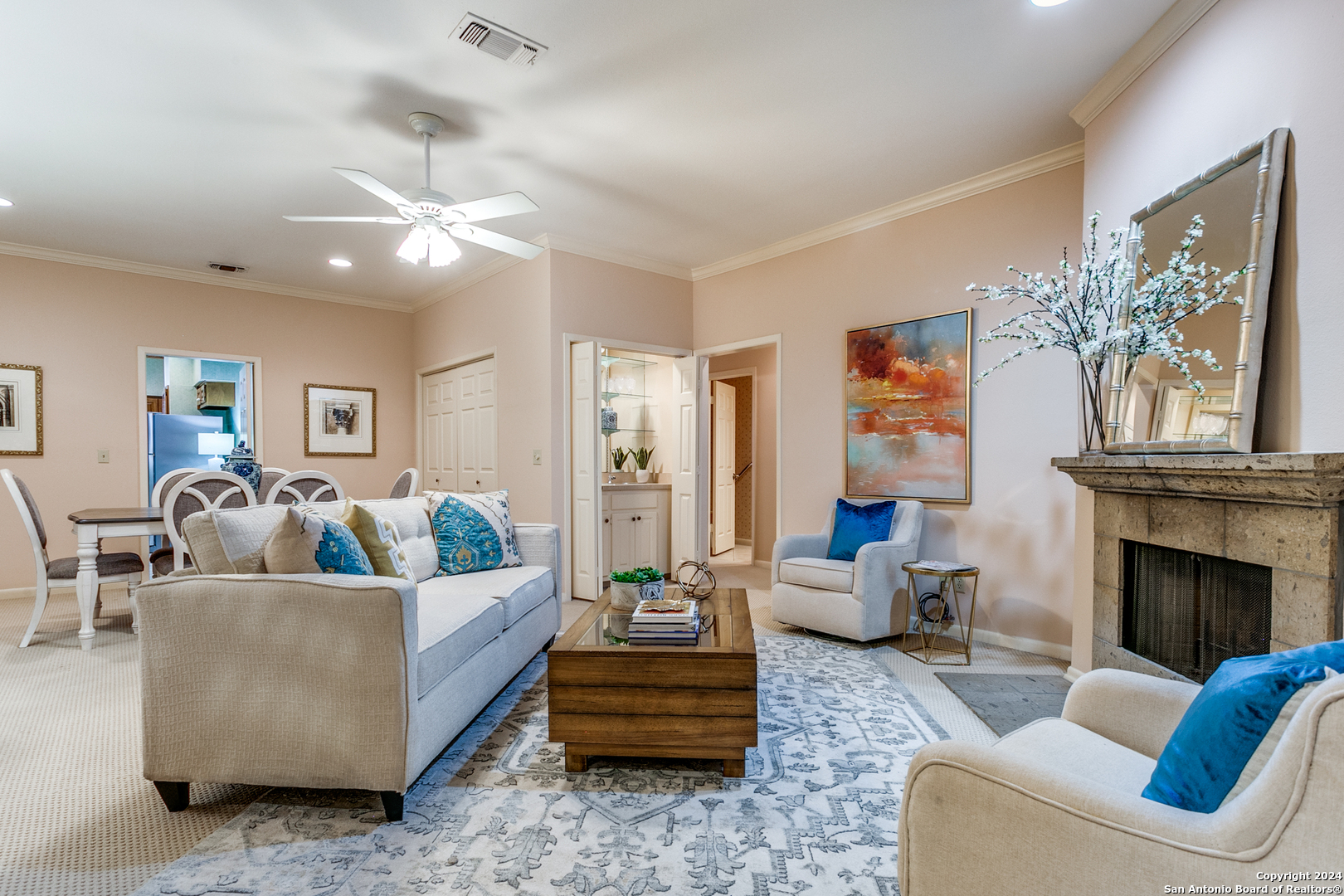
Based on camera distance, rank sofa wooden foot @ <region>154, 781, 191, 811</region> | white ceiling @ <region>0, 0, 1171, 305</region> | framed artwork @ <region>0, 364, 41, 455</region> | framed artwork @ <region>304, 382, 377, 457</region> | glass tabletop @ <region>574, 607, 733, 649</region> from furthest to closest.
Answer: framed artwork @ <region>304, 382, 377, 457</region>, framed artwork @ <region>0, 364, 41, 455</region>, white ceiling @ <region>0, 0, 1171, 305</region>, glass tabletop @ <region>574, 607, 733, 649</region>, sofa wooden foot @ <region>154, 781, 191, 811</region>

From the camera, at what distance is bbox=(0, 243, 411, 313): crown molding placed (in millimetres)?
4977

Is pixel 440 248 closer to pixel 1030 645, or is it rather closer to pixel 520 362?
pixel 520 362

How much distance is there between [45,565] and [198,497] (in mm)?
987

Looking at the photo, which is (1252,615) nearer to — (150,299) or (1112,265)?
(1112,265)

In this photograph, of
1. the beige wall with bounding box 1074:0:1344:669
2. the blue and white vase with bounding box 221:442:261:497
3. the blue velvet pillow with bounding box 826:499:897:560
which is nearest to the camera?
the beige wall with bounding box 1074:0:1344:669

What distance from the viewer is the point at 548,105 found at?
302 cm

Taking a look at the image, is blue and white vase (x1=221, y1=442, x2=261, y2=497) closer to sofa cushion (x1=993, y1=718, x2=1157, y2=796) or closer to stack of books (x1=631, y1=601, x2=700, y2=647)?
stack of books (x1=631, y1=601, x2=700, y2=647)

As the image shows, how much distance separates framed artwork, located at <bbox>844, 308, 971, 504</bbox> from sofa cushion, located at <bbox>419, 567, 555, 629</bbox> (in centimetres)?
221

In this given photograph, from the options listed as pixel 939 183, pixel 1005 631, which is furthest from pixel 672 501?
pixel 939 183

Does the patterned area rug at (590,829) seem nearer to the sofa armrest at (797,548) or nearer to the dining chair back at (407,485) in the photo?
the sofa armrest at (797,548)

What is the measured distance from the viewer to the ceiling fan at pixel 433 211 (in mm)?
3012

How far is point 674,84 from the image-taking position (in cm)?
285

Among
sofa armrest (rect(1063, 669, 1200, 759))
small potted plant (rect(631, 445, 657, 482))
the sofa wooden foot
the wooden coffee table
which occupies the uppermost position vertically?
small potted plant (rect(631, 445, 657, 482))

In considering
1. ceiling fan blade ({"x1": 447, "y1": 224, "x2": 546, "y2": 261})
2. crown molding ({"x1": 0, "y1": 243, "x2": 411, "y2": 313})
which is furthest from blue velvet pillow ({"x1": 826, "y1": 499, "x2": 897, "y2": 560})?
crown molding ({"x1": 0, "y1": 243, "x2": 411, "y2": 313})
